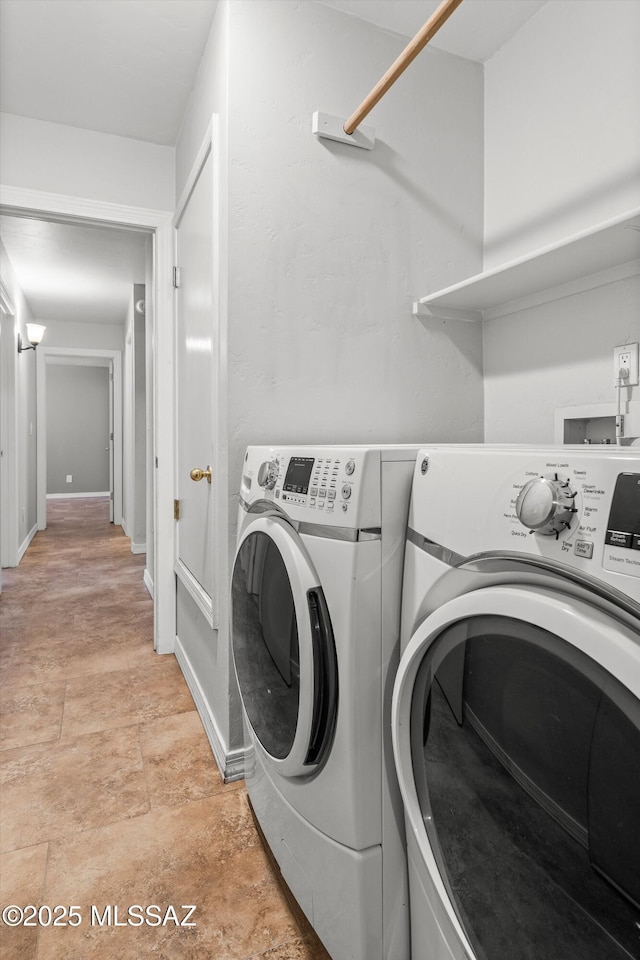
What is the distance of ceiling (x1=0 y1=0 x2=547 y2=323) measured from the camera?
1657 millimetres

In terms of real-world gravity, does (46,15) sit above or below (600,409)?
above

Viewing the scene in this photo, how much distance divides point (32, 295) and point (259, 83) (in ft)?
14.7

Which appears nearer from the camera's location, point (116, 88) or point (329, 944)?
point (329, 944)

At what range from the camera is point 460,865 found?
2.36 feet

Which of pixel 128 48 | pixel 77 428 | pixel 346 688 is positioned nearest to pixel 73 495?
pixel 77 428

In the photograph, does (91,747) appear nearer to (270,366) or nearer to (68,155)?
(270,366)

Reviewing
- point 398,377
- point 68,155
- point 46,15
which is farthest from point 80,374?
point 398,377

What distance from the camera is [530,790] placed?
60 cm

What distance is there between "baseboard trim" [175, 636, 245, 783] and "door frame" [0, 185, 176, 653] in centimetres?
45

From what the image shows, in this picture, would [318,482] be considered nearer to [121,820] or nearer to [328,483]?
[328,483]

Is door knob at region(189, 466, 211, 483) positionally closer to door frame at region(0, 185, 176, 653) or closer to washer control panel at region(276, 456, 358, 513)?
washer control panel at region(276, 456, 358, 513)

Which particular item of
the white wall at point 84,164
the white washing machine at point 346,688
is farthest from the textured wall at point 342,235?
the white wall at point 84,164

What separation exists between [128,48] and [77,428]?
7937 mm

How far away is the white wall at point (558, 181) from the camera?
143 centimetres
